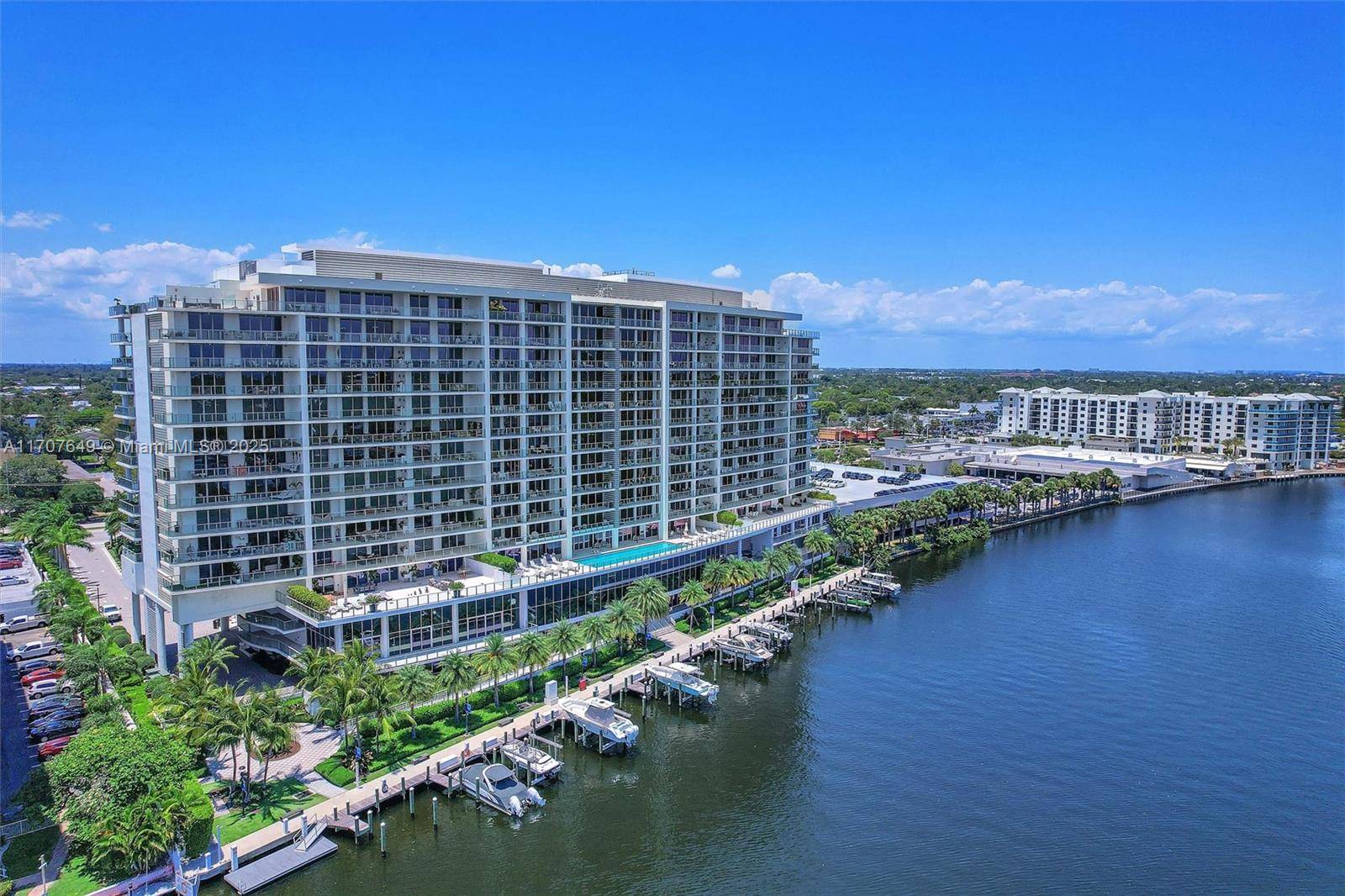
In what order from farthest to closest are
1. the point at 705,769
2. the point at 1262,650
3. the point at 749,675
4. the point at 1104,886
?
the point at 1262,650 → the point at 749,675 → the point at 705,769 → the point at 1104,886

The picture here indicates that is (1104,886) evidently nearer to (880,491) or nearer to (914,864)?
(914,864)

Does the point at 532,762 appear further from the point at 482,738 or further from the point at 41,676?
the point at 41,676

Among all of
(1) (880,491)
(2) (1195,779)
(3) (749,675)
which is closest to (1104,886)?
(2) (1195,779)

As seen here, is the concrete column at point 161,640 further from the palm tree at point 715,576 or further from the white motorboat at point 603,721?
the palm tree at point 715,576

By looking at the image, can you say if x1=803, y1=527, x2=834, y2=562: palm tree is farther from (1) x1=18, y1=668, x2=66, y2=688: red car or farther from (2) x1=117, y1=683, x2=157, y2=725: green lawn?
(1) x1=18, y1=668, x2=66, y2=688: red car

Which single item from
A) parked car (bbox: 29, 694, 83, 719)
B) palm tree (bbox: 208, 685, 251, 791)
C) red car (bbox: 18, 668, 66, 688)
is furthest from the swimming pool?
red car (bbox: 18, 668, 66, 688)
